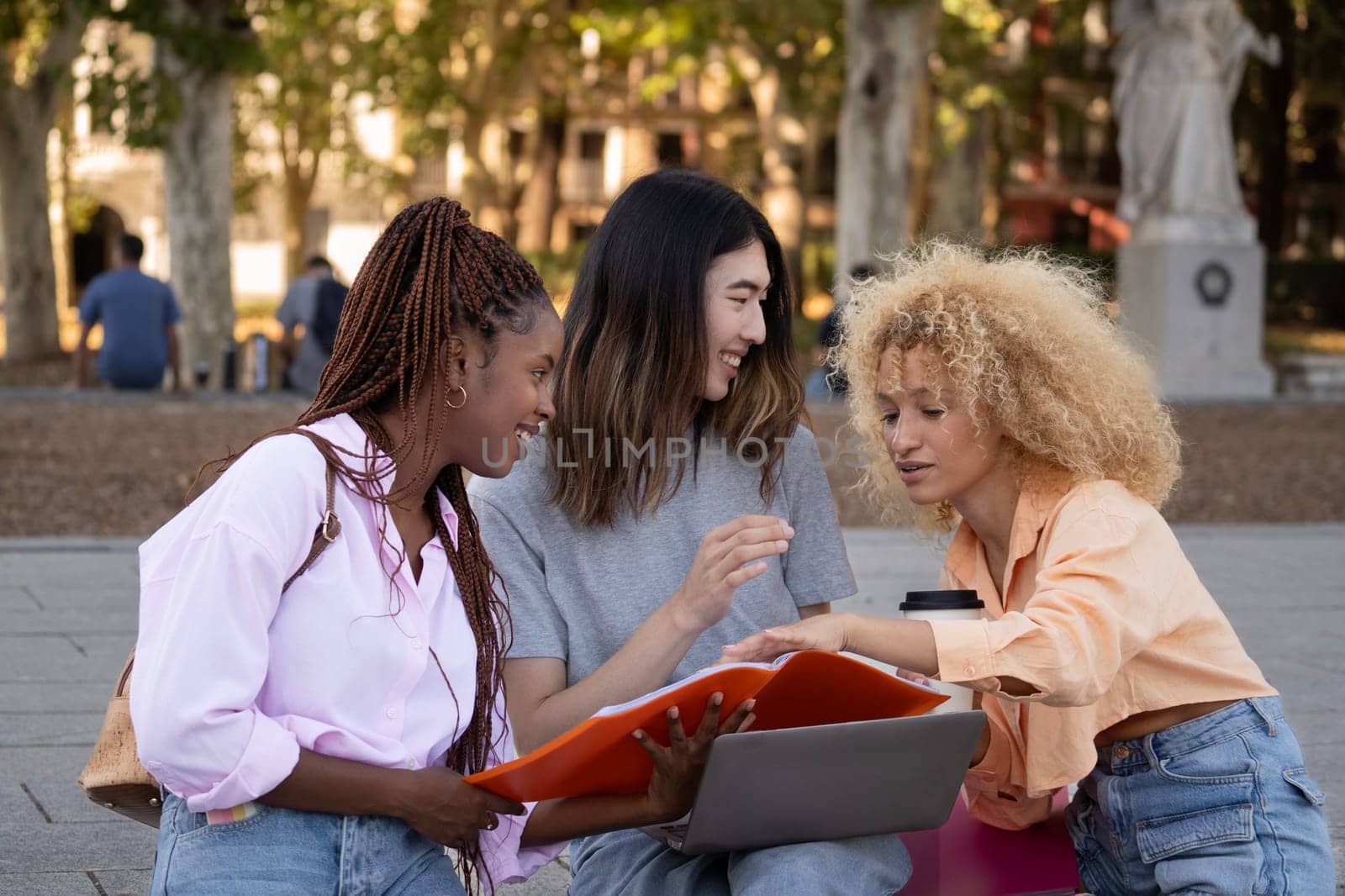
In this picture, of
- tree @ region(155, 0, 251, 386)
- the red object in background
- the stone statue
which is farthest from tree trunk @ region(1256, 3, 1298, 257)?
the red object in background

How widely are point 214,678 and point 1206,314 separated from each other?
16071 millimetres

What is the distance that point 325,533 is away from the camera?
7.60ft

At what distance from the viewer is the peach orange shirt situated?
8.42 feet

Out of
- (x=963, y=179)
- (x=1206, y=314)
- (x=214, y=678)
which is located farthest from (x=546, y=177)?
(x=214, y=678)

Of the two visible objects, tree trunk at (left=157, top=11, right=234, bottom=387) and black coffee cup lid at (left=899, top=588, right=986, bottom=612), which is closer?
black coffee cup lid at (left=899, top=588, right=986, bottom=612)

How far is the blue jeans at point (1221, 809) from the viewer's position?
2725mm

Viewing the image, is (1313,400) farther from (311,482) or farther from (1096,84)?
(1096,84)

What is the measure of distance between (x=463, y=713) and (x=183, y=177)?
14802 mm

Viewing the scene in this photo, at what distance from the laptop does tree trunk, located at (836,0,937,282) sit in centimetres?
1589

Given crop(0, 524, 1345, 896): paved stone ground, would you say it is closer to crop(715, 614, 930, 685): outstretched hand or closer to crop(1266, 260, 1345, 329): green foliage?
crop(715, 614, 930, 685): outstretched hand

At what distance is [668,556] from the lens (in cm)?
295

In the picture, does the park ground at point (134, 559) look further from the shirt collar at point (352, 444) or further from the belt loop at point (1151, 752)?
the shirt collar at point (352, 444)

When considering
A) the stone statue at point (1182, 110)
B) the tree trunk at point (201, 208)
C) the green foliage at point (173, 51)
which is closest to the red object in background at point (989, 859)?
the green foliage at point (173, 51)

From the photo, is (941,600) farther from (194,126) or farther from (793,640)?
(194,126)
